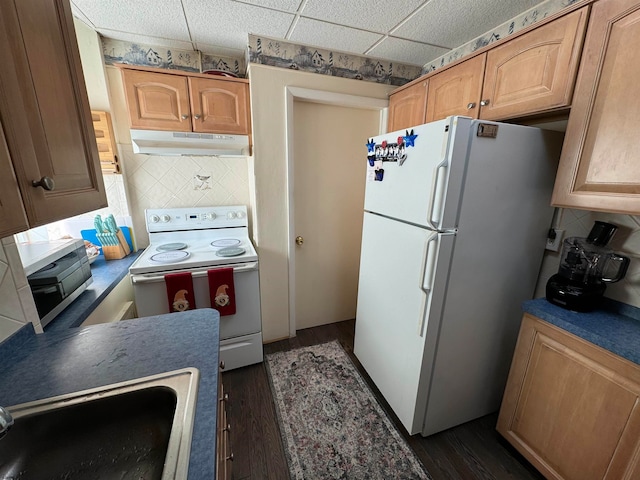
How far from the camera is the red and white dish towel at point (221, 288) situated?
1.76 meters

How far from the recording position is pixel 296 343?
2.34 metres

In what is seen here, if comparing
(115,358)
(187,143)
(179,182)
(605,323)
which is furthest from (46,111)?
(605,323)

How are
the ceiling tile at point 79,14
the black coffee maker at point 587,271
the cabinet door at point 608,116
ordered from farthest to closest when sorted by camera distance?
1. the ceiling tile at point 79,14
2. the black coffee maker at point 587,271
3. the cabinet door at point 608,116

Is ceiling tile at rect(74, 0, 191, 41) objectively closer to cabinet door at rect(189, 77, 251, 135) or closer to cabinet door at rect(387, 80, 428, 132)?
cabinet door at rect(189, 77, 251, 135)

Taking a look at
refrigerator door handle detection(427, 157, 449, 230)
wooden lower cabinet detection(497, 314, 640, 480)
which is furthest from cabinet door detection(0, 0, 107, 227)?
wooden lower cabinet detection(497, 314, 640, 480)

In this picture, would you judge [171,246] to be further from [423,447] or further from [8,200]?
[423,447]

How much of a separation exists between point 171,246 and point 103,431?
4.82ft

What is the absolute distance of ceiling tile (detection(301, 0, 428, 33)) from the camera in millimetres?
1391

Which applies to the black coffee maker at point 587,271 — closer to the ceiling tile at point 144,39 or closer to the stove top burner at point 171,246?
the stove top burner at point 171,246

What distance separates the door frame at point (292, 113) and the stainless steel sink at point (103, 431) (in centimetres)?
145

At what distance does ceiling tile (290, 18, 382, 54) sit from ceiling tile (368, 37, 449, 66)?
0.32 feet

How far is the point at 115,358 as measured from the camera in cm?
87

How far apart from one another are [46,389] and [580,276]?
2073 mm

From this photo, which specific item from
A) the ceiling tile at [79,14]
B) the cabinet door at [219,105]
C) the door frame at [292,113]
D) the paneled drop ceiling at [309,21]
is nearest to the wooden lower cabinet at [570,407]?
the door frame at [292,113]
